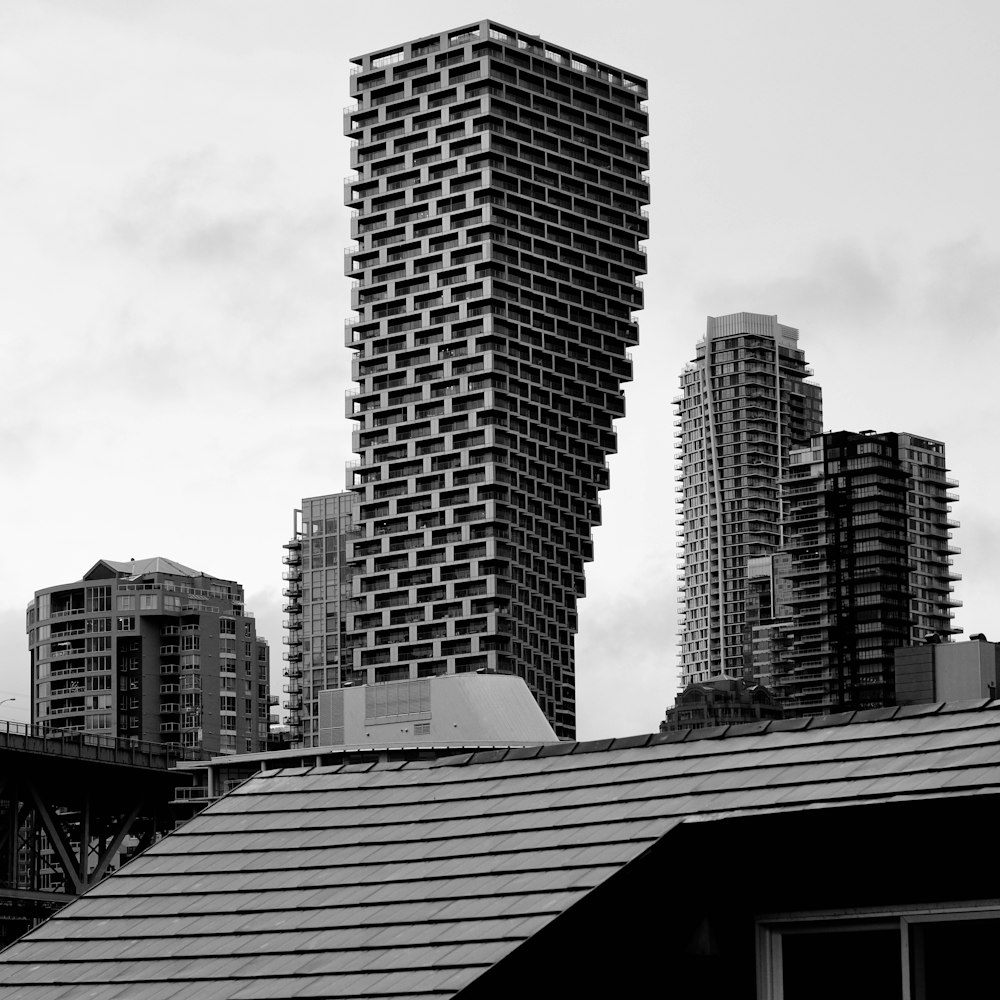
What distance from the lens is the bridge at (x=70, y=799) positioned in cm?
12125

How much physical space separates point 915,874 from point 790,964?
4.96 feet

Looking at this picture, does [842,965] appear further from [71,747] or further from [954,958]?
[71,747]

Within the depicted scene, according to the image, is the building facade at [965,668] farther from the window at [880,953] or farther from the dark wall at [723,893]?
the window at [880,953]

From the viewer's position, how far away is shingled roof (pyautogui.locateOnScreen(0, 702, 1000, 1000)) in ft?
58.5

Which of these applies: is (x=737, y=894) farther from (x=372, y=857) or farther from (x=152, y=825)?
(x=152, y=825)

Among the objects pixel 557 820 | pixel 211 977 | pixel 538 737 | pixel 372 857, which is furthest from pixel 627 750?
pixel 538 737

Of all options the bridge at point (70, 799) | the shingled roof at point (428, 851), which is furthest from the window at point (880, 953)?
the bridge at point (70, 799)

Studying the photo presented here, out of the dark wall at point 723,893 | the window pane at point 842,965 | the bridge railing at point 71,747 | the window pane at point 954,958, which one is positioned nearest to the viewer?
the window pane at point 954,958

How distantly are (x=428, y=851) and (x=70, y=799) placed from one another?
122770 mm

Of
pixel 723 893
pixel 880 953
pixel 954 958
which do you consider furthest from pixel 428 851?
pixel 954 958

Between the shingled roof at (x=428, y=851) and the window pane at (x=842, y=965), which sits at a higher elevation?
the shingled roof at (x=428, y=851)

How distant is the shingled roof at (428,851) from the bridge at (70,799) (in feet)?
311

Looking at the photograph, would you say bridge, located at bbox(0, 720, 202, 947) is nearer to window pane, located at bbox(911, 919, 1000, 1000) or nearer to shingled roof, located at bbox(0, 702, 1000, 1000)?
shingled roof, located at bbox(0, 702, 1000, 1000)

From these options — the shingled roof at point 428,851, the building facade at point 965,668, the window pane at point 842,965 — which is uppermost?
the building facade at point 965,668
